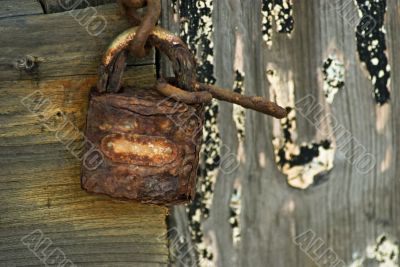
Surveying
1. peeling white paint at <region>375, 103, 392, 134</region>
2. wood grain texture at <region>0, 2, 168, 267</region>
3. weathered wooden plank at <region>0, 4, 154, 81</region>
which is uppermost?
peeling white paint at <region>375, 103, 392, 134</region>

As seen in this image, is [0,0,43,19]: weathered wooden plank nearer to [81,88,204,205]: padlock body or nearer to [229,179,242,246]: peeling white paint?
[81,88,204,205]: padlock body

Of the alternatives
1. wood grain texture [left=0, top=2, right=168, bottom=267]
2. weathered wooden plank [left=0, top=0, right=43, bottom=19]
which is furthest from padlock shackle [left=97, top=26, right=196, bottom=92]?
weathered wooden plank [left=0, top=0, right=43, bottom=19]

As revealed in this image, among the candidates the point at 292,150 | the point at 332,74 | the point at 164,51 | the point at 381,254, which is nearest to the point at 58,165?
the point at 164,51

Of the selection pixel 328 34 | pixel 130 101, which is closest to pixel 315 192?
pixel 328 34

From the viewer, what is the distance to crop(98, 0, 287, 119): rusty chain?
3.38 ft

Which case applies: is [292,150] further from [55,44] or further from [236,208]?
[55,44]

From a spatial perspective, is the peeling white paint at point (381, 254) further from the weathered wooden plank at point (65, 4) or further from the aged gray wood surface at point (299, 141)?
the weathered wooden plank at point (65, 4)

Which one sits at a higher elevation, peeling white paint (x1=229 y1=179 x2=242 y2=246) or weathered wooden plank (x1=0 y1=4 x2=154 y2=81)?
weathered wooden plank (x1=0 y1=4 x2=154 y2=81)

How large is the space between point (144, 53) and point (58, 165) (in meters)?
0.30

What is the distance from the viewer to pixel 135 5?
1.04 metres

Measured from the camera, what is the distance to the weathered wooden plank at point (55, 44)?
3.88 feet

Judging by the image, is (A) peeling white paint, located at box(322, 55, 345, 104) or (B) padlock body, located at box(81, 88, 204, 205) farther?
(A) peeling white paint, located at box(322, 55, 345, 104)

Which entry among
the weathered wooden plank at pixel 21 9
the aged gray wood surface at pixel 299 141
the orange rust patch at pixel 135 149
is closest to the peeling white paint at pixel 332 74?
the aged gray wood surface at pixel 299 141

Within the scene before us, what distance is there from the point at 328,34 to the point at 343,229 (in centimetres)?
37
